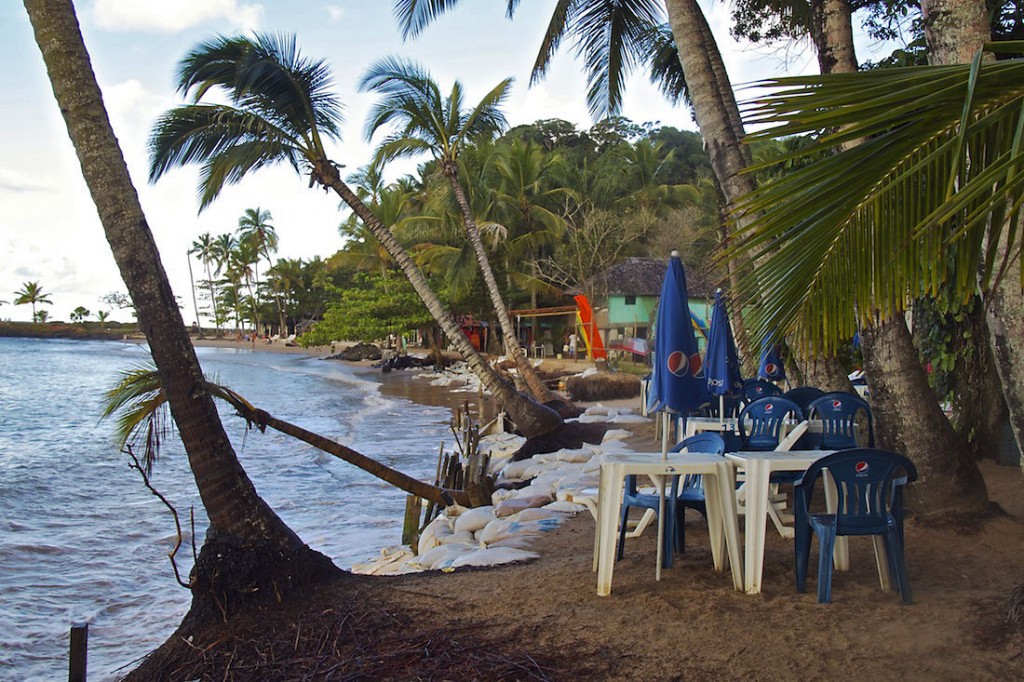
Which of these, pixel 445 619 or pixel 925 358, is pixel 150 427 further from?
pixel 925 358

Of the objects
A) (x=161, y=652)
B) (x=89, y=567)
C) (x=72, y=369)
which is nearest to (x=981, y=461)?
(x=161, y=652)

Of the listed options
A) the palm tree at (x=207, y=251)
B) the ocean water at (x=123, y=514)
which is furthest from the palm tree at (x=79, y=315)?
the ocean water at (x=123, y=514)

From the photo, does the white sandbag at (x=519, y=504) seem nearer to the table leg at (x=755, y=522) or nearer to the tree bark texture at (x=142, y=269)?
the tree bark texture at (x=142, y=269)

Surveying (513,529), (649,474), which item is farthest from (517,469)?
(649,474)

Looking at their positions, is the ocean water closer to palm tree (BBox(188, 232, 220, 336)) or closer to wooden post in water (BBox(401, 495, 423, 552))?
wooden post in water (BBox(401, 495, 423, 552))

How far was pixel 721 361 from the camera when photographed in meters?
8.30

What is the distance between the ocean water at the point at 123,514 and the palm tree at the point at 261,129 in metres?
2.40

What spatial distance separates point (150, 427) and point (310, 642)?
6.81ft

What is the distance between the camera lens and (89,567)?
8.94m

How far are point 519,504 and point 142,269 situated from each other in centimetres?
495

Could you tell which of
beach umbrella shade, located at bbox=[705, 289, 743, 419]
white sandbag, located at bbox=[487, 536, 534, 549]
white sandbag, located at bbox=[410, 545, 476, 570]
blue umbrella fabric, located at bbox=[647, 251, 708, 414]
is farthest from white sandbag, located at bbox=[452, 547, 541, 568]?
beach umbrella shade, located at bbox=[705, 289, 743, 419]

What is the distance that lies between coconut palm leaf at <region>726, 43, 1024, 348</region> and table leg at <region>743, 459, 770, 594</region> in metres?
1.24

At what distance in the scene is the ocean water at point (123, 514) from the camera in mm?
7082

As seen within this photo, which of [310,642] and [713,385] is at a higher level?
[713,385]
